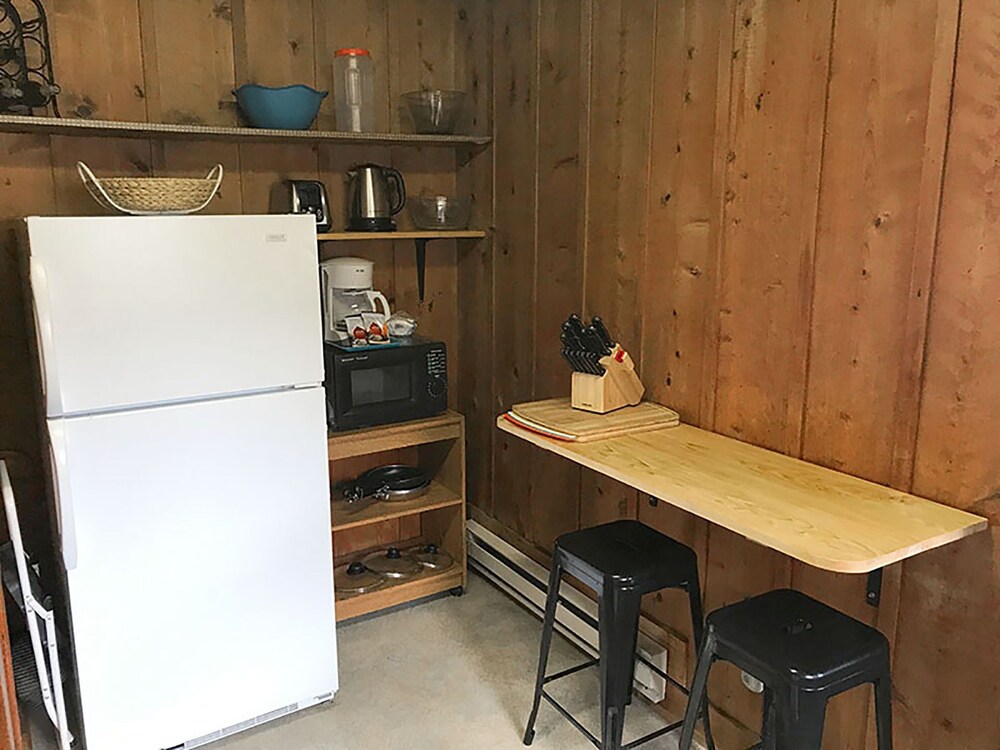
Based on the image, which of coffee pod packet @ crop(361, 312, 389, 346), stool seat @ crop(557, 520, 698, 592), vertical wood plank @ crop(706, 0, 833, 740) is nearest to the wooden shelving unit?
coffee pod packet @ crop(361, 312, 389, 346)

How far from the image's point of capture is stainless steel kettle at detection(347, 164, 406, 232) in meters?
2.88

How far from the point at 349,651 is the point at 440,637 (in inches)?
12.7

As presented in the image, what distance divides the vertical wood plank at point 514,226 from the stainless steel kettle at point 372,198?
1.31 feet

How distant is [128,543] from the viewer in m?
2.09

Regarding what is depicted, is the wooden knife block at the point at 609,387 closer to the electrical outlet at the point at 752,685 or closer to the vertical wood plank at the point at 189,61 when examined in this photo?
the electrical outlet at the point at 752,685

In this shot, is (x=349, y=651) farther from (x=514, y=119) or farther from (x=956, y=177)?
(x=956, y=177)

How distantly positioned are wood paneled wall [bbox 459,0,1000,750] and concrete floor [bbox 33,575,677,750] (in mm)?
435

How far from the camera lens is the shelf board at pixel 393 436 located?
278cm

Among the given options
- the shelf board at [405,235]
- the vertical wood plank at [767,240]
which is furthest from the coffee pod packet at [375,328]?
the vertical wood plank at [767,240]

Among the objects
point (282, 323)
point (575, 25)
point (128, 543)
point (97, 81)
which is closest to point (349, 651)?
point (128, 543)

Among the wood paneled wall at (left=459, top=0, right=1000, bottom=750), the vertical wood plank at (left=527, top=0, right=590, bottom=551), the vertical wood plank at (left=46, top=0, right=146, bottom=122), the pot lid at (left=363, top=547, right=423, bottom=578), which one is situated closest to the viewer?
the wood paneled wall at (left=459, top=0, right=1000, bottom=750)

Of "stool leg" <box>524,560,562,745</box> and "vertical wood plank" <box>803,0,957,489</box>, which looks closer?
"vertical wood plank" <box>803,0,957,489</box>

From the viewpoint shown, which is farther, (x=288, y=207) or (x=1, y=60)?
(x=288, y=207)

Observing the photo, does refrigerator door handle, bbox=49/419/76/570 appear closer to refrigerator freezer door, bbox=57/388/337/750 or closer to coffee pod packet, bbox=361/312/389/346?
refrigerator freezer door, bbox=57/388/337/750
